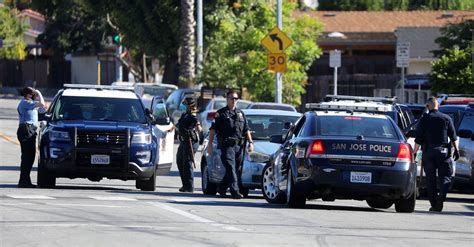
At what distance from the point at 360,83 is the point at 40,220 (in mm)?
38993

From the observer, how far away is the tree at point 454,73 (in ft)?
115

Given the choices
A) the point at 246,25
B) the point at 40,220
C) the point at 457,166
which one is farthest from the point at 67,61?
the point at 40,220

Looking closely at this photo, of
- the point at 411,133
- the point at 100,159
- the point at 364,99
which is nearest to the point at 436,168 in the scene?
the point at 411,133

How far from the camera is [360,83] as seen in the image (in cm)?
5300

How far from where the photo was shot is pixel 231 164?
2048 centimetres

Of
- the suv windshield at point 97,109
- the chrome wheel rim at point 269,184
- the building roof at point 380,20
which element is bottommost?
the chrome wheel rim at point 269,184

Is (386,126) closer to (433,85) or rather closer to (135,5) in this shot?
(433,85)

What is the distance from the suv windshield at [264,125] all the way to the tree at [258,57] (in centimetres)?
2144

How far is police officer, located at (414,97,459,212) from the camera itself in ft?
64.8

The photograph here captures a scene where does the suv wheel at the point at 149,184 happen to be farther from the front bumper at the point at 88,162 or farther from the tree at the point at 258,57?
the tree at the point at 258,57

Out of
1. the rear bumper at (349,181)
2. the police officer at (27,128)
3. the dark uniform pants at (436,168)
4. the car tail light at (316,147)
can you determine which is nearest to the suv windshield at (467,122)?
the dark uniform pants at (436,168)

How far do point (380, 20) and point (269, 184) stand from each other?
44794 millimetres

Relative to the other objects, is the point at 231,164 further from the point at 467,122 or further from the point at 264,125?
the point at 467,122

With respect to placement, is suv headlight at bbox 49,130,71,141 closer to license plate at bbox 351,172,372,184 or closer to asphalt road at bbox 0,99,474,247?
asphalt road at bbox 0,99,474,247
